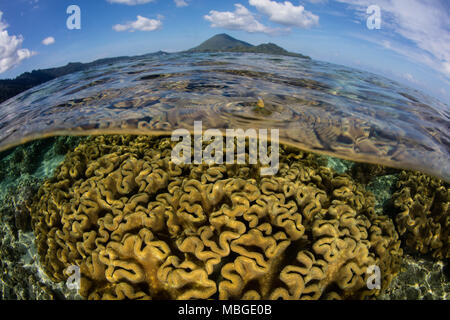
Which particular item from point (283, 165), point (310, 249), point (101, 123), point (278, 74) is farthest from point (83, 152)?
point (278, 74)

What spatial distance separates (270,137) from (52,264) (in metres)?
5.54

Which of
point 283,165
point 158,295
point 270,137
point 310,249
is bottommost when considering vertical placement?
point 158,295

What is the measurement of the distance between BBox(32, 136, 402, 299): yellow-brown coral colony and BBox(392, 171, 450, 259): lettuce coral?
999mm

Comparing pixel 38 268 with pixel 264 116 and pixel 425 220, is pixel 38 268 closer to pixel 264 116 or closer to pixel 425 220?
pixel 264 116

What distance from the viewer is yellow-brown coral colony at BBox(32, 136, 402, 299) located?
256cm

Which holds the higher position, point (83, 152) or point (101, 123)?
point (101, 123)

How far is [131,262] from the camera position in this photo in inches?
108

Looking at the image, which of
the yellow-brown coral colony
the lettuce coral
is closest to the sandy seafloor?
the lettuce coral

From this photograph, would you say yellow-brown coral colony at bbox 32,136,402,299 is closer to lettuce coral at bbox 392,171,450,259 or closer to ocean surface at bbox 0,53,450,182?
lettuce coral at bbox 392,171,450,259

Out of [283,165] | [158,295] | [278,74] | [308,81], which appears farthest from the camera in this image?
[278,74]

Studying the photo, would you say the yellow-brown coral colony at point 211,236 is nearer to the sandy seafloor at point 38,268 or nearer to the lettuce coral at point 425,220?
the sandy seafloor at point 38,268

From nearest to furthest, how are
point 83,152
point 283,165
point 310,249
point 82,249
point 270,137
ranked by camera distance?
point 310,249
point 82,249
point 283,165
point 83,152
point 270,137

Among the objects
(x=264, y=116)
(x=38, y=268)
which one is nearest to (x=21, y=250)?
(x=38, y=268)
